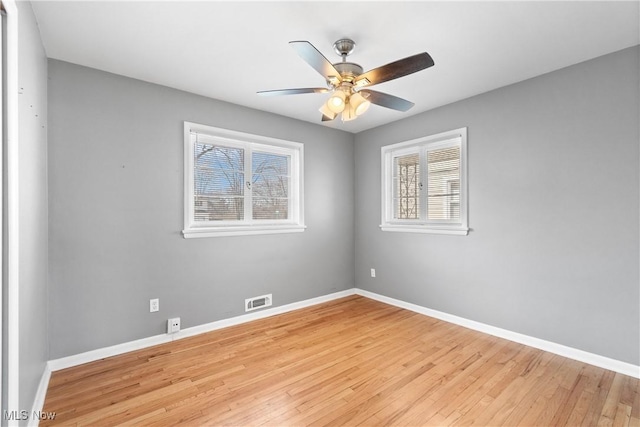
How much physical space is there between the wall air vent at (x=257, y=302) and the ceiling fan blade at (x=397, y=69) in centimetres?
258

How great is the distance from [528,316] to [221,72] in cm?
361

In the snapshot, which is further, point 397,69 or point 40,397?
point 40,397

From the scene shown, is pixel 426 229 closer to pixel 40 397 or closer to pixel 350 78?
pixel 350 78

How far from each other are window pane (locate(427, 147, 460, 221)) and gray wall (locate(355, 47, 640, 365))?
0.71ft

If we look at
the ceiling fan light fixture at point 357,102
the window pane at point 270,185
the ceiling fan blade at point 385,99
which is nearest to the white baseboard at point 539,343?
the window pane at point 270,185

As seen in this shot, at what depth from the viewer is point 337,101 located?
6.64 feet

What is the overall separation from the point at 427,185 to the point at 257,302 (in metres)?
2.50

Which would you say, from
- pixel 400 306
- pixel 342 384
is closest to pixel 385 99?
pixel 342 384

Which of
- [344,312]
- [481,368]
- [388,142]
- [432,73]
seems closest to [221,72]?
[432,73]

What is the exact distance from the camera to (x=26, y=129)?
5.32ft
